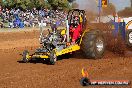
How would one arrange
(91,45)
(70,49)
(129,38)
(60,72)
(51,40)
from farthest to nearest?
(129,38) → (91,45) → (70,49) → (51,40) → (60,72)

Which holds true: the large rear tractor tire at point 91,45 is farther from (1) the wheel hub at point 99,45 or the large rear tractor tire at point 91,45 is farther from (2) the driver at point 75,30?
(2) the driver at point 75,30

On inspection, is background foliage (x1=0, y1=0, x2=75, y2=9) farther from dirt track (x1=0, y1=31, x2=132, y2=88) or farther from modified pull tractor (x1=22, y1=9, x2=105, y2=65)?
dirt track (x1=0, y1=31, x2=132, y2=88)

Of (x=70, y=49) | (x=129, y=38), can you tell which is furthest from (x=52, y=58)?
(x=129, y=38)

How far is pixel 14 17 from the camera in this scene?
33.4m

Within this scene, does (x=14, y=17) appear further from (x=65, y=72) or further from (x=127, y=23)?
(x=65, y=72)

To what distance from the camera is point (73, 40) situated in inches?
533

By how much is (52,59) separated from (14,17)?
71.8ft

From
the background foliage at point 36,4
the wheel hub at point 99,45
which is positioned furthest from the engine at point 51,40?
the background foliage at point 36,4

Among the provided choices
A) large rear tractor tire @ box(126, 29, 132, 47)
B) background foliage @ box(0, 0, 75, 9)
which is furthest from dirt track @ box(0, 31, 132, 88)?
background foliage @ box(0, 0, 75, 9)

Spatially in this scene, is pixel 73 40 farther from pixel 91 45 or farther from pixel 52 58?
pixel 52 58

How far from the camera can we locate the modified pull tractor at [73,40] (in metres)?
12.8

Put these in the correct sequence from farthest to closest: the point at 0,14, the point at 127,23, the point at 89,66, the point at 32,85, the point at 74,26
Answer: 1. the point at 0,14
2. the point at 127,23
3. the point at 74,26
4. the point at 89,66
5. the point at 32,85

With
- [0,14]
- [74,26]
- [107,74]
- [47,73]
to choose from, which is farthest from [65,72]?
[0,14]

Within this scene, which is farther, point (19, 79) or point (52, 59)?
point (52, 59)
